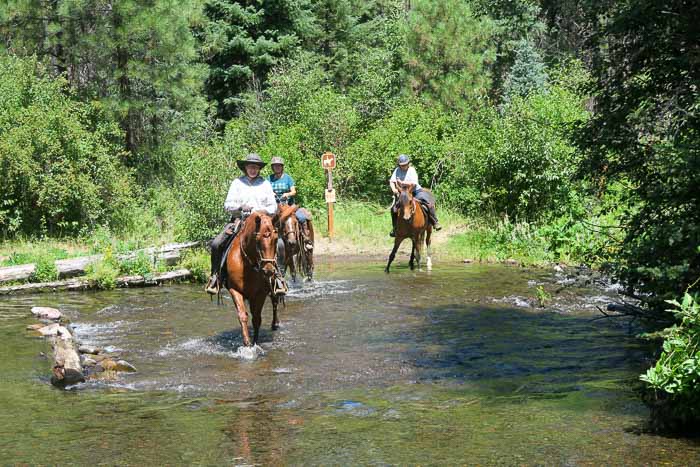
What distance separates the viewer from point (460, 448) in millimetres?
7598

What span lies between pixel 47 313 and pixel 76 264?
15.8ft

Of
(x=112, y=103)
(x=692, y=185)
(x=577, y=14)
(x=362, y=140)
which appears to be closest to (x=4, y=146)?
(x=112, y=103)

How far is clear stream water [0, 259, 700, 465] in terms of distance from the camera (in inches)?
300

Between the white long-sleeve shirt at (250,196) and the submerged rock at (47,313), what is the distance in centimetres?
438

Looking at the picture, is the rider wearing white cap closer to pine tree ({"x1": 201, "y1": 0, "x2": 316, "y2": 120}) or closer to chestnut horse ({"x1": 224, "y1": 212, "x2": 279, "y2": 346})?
chestnut horse ({"x1": 224, "y1": 212, "x2": 279, "y2": 346})

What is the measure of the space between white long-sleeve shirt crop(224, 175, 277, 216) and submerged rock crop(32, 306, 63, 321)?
14.4 feet

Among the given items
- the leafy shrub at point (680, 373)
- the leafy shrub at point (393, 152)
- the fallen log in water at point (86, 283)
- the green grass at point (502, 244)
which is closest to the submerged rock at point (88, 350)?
the leafy shrub at point (680, 373)

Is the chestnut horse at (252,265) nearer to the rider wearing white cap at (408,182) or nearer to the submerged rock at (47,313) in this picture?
the submerged rock at (47,313)

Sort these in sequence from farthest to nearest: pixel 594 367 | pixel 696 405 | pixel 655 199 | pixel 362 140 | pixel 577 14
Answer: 1. pixel 362 140
2. pixel 577 14
3. pixel 594 367
4. pixel 655 199
5. pixel 696 405

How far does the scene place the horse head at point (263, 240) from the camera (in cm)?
1145

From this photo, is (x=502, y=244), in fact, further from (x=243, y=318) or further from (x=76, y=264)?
(x=243, y=318)

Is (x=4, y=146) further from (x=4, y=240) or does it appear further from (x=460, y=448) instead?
(x=460, y=448)

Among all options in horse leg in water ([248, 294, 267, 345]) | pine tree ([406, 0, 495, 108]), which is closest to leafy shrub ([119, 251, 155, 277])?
horse leg in water ([248, 294, 267, 345])

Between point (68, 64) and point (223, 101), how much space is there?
12190 millimetres
